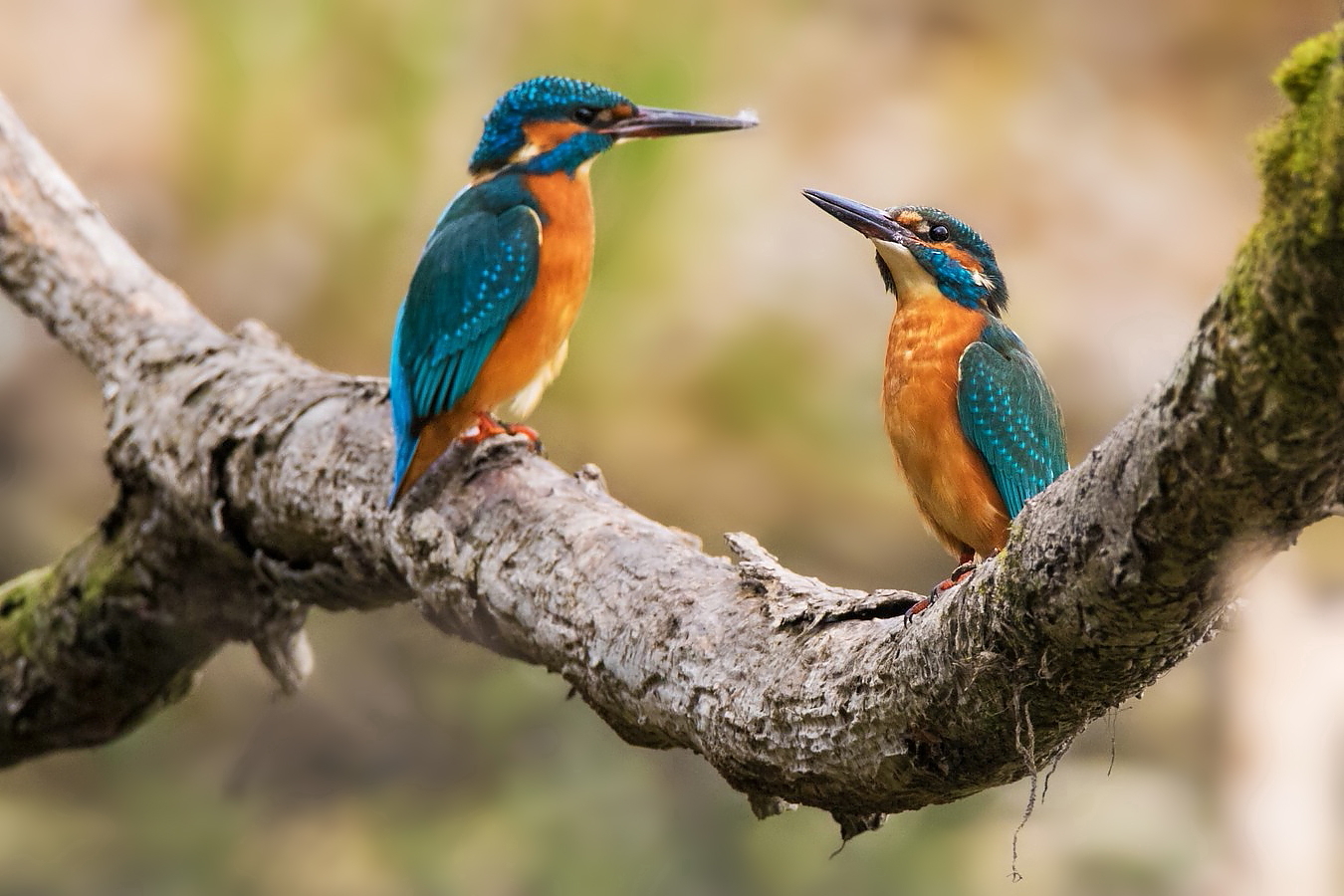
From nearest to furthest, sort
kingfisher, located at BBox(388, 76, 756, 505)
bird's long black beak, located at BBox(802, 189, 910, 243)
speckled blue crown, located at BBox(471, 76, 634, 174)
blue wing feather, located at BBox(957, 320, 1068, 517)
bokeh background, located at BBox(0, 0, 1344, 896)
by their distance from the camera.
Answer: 1. blue wing feather, located at BBox(957, 320, 1068, 517)
2. bird's long black beak, located at BBox(802, 189, 910, 243)
3. kingfisher, located at BBox(388, 76, 756, 505)
4. speckled blue crown, located at BBox(471, 76, 634, 174)
5. bokeh background, located at BBox(0, 0, 1344, 896)

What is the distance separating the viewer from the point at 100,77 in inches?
179

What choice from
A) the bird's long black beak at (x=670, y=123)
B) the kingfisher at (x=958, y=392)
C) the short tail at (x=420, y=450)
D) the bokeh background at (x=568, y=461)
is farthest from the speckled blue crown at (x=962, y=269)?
the bokeh background at (x=568, y=461)

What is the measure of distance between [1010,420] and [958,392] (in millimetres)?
78

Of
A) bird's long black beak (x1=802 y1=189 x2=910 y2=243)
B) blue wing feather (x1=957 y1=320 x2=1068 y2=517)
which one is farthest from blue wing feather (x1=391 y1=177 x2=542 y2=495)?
blue wing feather (x1=957 y1=320 x2=1068 y2=517)

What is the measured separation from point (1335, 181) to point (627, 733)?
0.98 metres

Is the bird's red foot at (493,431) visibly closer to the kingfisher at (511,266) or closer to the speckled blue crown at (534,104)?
the kingfisher at (511,266)

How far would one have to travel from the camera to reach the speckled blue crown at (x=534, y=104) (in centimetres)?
217

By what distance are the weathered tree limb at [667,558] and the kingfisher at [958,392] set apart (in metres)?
0.38

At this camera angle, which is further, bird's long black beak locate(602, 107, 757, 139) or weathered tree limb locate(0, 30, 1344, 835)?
bird's long black beak locate(602, 107, 757, 139)

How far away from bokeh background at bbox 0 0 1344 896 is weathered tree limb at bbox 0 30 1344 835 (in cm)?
216

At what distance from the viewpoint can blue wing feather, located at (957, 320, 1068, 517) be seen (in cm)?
168

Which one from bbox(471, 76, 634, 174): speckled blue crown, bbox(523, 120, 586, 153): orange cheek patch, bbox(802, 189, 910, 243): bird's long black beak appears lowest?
bbox(802, 189, 910, 243): bird's long black beak

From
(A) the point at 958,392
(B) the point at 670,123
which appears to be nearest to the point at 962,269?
(A) the point at 958,392

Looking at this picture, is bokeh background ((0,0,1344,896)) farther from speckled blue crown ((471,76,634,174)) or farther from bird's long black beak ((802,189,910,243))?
bird's long black beak ((802,189,910,243))
